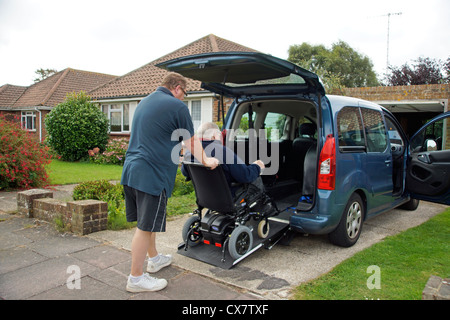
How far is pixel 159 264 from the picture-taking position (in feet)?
12.0

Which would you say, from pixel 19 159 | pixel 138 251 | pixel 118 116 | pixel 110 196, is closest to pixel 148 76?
pixel 118 116

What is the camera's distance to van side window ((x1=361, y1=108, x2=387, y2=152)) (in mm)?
4857

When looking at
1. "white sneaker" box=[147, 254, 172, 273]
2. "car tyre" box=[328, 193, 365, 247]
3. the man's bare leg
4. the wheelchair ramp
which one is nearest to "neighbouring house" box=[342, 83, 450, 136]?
"car tyre" box=[328, 193, 365, 247]

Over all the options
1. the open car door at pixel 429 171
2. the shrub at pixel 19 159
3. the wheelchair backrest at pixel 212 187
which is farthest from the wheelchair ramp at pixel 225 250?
the shrub at pixel 19 159

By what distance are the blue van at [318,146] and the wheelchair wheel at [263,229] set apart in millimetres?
306

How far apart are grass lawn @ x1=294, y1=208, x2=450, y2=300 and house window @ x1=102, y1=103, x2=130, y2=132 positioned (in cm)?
1561

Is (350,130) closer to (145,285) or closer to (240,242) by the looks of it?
(240,242)

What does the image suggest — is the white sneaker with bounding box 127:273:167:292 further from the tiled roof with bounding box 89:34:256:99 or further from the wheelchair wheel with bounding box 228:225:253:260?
the tiled roof with bounding box 89:34:256:99

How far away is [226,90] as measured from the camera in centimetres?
505

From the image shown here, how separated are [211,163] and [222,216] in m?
0.84

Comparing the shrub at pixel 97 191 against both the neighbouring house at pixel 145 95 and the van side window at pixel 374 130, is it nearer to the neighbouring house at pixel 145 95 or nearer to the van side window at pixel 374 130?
the neighbouring house at pixel 145 95

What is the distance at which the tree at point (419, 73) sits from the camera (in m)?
17.9

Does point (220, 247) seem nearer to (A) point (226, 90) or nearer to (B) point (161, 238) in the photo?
(B) point (161, 238)
